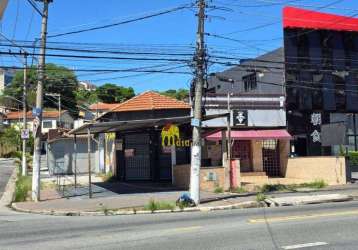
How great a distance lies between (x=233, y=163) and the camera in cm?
2638

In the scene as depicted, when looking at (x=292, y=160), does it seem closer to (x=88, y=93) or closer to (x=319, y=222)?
(x=319, y=222)

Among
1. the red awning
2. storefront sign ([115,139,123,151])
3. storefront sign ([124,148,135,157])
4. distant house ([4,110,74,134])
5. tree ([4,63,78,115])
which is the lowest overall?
storefront sign ([124,148,135,157])

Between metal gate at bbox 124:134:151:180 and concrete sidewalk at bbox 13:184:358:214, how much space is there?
6921 millimetres

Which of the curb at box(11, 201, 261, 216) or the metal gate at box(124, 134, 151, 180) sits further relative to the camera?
the metal gate at box(124, 134, 151, 180)

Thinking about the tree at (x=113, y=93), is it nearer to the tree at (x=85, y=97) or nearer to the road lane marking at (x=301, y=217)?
the tree at (x=85, y=97)

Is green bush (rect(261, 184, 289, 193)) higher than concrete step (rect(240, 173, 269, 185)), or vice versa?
concrete step (rect(240, 173, 269, 185))

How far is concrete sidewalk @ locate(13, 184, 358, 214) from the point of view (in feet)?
66.8

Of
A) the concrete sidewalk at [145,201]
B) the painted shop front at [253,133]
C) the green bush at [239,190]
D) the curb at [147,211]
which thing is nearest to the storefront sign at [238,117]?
the painted shop front at [253,133]

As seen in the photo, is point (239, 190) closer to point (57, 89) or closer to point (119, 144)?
point (119, 144)

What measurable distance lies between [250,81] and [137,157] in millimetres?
12409

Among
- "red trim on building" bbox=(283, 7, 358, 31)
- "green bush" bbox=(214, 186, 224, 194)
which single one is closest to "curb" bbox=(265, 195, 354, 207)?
"green bush" bbox=(214, 186, 224, 194)

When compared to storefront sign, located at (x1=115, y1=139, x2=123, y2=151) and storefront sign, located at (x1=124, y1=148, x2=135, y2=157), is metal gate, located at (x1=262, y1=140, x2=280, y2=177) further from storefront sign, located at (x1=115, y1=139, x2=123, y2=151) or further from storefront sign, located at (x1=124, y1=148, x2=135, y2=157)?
storefront sign, located at (x1=115, y1=139, x2=123, y2=151)

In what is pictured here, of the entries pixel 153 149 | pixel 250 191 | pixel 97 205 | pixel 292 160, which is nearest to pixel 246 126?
pixel 292 160

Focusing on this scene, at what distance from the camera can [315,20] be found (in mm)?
37438
